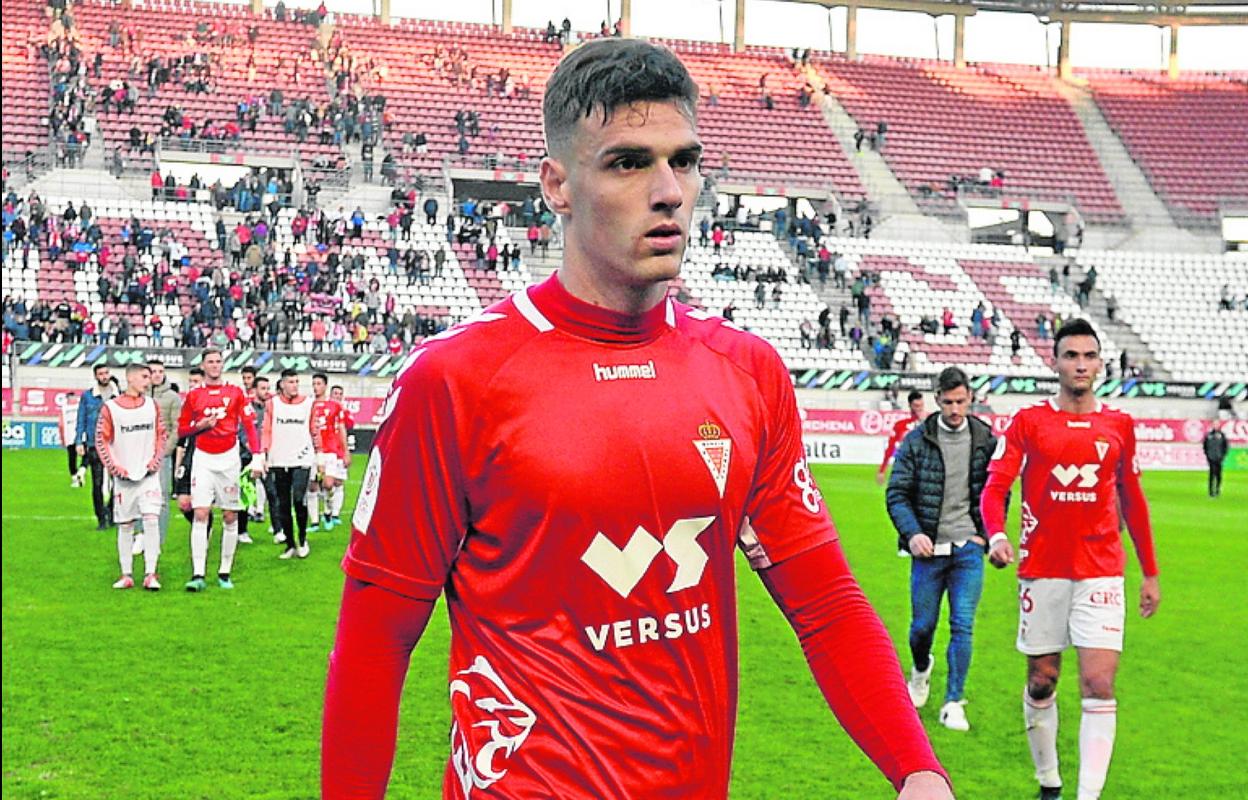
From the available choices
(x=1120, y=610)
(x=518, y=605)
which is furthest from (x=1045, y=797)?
(x=518, y=605)

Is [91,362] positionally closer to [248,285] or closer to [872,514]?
[248,285]

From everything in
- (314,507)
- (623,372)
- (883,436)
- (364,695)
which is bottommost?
(883,436)

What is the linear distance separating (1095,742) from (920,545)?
235 centimetres

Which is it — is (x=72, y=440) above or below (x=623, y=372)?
below

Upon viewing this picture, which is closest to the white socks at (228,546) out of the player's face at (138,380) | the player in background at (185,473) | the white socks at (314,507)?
the player in background at (185,473)

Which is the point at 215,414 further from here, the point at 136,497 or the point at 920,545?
the point at 920,545

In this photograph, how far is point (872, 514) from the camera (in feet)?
83.3

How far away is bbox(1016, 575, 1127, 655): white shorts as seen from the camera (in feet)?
26.8

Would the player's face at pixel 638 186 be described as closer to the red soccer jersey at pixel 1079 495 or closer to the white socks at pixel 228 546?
the red soccer jersey at pixel 1079 495

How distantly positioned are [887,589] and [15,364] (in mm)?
25053

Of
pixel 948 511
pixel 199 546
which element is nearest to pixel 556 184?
pixel 948 511

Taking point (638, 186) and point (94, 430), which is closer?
point (638, 186)

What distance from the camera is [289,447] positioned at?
1795 centimetres

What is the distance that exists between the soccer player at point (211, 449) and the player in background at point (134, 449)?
33cm
